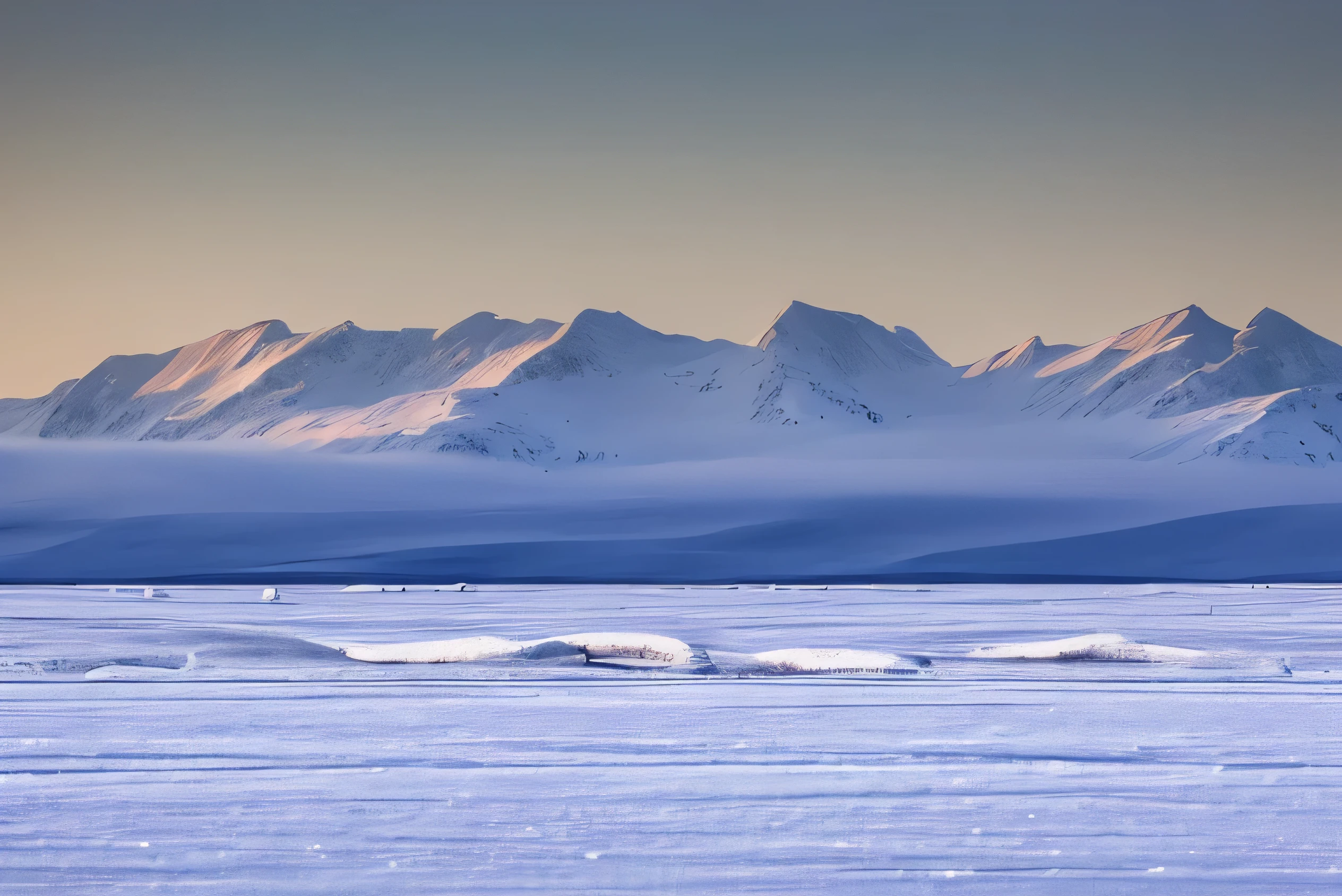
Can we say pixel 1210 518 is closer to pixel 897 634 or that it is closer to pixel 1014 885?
pixel 897 634

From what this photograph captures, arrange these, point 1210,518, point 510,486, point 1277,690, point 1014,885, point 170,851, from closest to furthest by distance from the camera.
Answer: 1. point 1014,885
2. point 170,851
3. point 1277,690
4. point 1210,518
5. point 510,486

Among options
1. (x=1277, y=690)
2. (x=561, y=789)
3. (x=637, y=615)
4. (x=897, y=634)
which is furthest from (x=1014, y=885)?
(x=637, y=615)

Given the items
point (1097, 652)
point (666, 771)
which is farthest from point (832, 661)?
point (666, 771)

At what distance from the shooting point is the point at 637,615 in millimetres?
31859

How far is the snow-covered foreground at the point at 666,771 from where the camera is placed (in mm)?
7680

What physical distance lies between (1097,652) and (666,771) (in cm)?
1106

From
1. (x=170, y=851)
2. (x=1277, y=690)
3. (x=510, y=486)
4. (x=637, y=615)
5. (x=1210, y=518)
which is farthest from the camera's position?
(x=510, y=486)

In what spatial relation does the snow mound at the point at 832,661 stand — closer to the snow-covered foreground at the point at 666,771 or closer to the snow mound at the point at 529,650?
the snow-covered foreground at the point at 666,771

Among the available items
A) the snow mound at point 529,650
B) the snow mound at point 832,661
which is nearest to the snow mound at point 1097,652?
the snow mound at point 832,661

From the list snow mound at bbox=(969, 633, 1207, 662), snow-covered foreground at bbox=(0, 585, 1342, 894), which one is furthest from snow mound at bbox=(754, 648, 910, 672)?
snow mound at bbox=(969, 633, 1207, 662)

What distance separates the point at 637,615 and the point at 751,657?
13047mm

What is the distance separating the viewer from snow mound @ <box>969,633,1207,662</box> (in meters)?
19.4

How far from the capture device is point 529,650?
1905cm

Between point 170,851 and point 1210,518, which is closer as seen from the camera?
point 170,851
